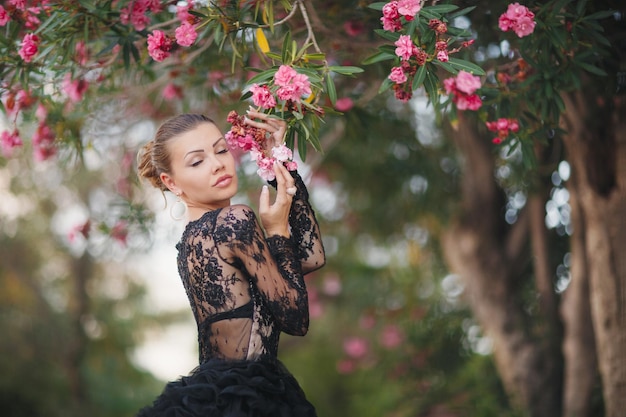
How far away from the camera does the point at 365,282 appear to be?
26.9 feet

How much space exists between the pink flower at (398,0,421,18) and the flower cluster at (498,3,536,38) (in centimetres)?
45

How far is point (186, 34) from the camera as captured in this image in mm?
2865

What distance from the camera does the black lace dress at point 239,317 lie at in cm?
230

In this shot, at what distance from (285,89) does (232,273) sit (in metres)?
0.62

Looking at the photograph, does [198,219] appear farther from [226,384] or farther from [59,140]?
[59,140]

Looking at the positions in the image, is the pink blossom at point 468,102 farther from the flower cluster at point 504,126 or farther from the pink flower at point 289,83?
the pink flower at point 289,83

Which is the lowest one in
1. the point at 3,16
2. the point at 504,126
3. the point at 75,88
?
the point at 75,88

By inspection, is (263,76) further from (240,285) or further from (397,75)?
(240,285)

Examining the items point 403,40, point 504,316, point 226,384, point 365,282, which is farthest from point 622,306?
point 365,282

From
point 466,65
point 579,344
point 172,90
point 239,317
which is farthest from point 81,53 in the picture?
point 579,344

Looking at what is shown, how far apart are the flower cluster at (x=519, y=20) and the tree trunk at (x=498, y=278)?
89.2 inches

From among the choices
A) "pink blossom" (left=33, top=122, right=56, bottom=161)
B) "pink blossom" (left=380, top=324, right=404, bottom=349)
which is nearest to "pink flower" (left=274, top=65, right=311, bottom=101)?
"pink blossom" (left=33, top=122, right=56, bottom=161)

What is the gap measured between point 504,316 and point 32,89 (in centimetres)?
362

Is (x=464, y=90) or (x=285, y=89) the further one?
(x=464, y=90)
